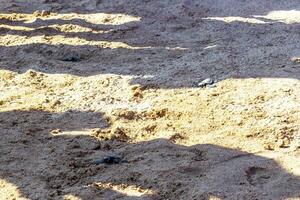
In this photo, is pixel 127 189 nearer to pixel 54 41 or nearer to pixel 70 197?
pixel 70 197

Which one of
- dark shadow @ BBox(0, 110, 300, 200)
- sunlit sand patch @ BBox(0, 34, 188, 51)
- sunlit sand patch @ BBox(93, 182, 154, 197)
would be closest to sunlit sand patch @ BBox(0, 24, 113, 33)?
sunlit sand patch @ BBox(0, 34, 188, 51)

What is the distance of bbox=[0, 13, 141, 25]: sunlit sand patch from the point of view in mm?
6000

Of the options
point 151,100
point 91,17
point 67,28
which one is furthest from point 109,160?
point 91,17

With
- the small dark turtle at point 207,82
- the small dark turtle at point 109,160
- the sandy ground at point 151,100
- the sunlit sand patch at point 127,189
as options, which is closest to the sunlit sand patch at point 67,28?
the sandy ground at point 151,100

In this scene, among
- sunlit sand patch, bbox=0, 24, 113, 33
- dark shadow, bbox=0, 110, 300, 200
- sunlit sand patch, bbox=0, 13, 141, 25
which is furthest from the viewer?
sunlit sand patch, bbox=0, 13, 141, 25

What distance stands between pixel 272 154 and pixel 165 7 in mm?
2985

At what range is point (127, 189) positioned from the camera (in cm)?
337

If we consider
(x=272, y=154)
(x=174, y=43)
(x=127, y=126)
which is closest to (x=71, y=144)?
(x=127, y=126)

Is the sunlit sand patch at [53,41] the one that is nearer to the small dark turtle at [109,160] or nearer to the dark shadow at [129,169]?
the dark shadow at [129,169]

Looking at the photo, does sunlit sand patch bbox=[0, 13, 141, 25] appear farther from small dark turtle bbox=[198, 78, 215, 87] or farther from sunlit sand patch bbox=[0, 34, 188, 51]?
small dark turtle bbox=[198, 78, 215, 87]

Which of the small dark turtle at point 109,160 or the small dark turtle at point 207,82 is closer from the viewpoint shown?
the small dark turtle at point 109,160

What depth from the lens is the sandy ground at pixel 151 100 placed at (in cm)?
343

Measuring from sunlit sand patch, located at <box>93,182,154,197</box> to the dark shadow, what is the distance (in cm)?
1

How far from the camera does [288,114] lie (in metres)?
3.94
